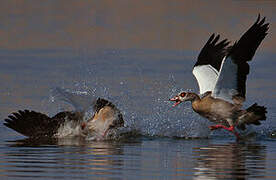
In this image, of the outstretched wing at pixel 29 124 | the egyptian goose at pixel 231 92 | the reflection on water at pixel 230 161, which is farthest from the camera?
the egyptian goose at pixel 231 92

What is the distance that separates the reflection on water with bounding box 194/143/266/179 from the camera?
9469 mm

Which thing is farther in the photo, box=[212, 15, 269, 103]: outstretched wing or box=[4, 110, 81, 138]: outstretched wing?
box=[212, 15, 269, 103]: outstretched wing

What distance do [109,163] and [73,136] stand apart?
3913 millimetres

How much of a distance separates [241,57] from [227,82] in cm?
71

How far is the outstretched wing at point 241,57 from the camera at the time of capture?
14.8m

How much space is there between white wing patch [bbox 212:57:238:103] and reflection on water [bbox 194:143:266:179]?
7.26ft

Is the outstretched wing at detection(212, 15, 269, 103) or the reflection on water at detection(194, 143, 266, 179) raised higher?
the outstretched wing at detection(212, 15, 269, 103)

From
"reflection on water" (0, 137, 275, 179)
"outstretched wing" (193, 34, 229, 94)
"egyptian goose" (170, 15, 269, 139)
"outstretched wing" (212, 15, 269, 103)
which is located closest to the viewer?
"reflection on water" (0, 137, 275, 179)

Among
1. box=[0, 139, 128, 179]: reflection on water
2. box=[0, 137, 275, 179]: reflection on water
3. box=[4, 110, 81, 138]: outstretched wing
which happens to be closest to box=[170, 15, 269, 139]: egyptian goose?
box=[0, 137, 275, 179]: reflection on water

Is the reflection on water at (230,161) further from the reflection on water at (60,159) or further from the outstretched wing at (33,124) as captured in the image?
the outstretched wing at (33,124)

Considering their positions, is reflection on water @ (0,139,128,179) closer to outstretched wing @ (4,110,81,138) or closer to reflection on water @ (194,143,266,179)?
outstretched wing @ (4,110,81,138)

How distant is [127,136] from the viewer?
45.7 ft

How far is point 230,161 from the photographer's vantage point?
10609 millimetres

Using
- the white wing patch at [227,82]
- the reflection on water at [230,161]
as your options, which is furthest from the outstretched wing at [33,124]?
A: the white wing patch at [227,82]
